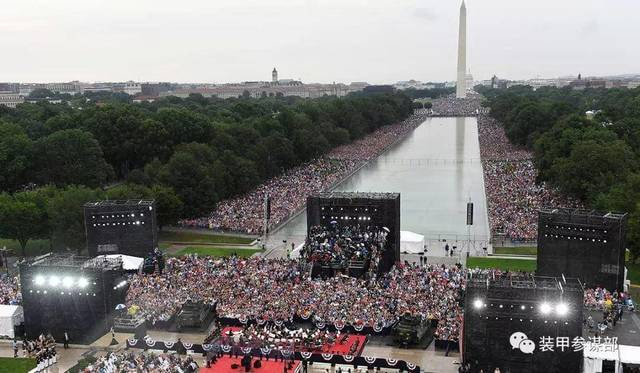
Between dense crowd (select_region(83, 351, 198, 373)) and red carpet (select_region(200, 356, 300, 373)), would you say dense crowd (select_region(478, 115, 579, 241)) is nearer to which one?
red carpet (select_region(200, 356, 300, 373))

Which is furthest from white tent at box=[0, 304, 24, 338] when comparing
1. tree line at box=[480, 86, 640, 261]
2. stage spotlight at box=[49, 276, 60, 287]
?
tree line at box=[480, 86, 640, 261]

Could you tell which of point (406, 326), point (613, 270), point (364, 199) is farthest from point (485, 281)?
point (364, 199)

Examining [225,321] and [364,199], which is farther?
[364,199]

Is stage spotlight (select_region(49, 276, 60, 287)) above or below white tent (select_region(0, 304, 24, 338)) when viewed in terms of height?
above

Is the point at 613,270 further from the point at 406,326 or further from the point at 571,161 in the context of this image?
the point at 571,161

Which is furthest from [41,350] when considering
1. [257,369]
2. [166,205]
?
[166,205]

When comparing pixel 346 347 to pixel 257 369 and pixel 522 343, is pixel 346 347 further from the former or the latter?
pixel 522 343

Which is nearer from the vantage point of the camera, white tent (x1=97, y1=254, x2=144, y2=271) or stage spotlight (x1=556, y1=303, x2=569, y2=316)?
stage spotlight (x1=556, y1=303, x2=569, y2=316)
